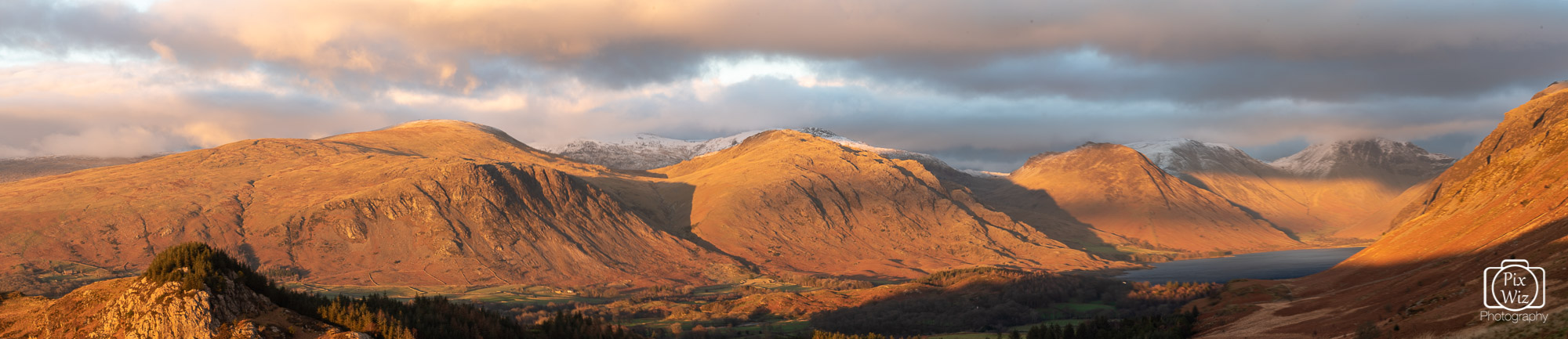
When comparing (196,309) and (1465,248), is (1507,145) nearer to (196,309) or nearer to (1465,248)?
(1465,248)

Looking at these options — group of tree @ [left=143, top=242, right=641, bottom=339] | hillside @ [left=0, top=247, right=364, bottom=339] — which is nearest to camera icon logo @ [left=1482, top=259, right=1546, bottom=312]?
group of tree @ [left=143, top=242, right=641, bottom=339]

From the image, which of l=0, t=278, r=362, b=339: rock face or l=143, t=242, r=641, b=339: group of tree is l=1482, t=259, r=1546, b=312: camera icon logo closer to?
l=143, t=242, r=641, b=339: group of tree

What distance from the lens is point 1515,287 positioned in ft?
160

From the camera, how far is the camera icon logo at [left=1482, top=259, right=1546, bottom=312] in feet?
146

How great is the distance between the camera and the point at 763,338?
15875 cm

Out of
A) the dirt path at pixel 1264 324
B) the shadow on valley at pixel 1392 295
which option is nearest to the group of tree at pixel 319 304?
the shadow on valley at pixel 1392 295

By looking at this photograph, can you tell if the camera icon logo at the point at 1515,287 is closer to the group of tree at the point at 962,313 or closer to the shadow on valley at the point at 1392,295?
the shadow on valley at the point at 1392,295

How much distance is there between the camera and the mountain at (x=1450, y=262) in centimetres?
5109

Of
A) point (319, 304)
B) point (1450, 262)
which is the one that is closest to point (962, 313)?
point (1450, 262)

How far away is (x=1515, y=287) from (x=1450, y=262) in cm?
2620

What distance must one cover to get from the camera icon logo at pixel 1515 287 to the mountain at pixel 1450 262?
47 centimetres

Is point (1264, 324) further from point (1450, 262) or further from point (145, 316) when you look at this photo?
point (145, 316)

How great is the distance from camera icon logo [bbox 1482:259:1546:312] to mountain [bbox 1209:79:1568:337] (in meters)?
0.47

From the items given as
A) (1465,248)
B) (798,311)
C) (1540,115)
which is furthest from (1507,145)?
(798,311)
